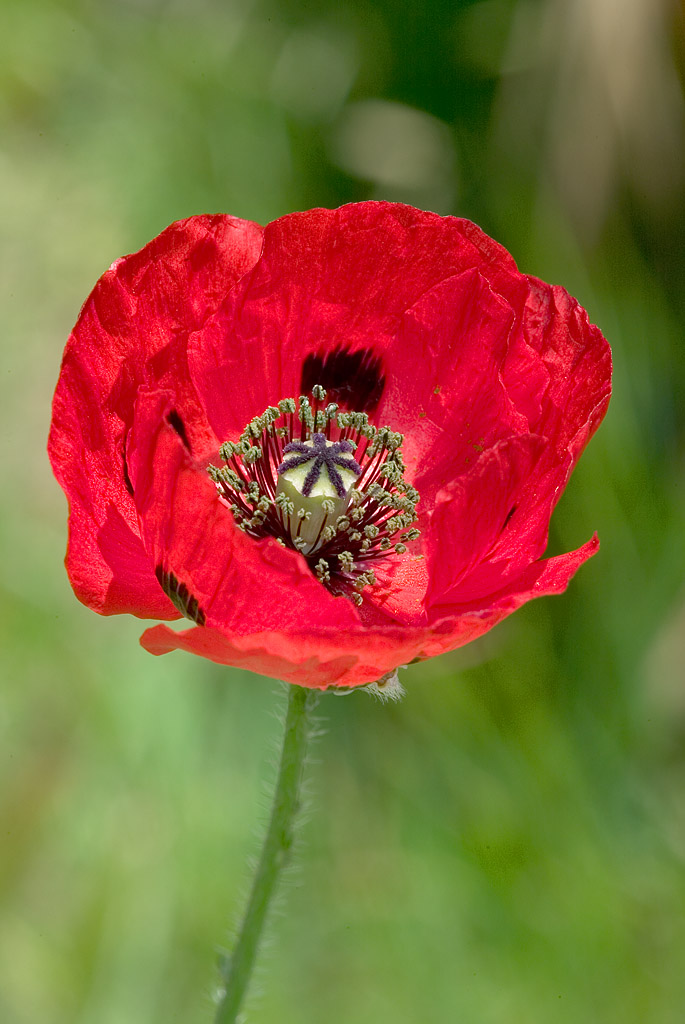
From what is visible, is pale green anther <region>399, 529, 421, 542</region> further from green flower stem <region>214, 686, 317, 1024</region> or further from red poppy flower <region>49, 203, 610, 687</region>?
green flower stem <region>214, 686, 317, 1024</region>

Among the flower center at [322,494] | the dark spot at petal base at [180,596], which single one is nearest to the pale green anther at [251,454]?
the flower center at [322,494]

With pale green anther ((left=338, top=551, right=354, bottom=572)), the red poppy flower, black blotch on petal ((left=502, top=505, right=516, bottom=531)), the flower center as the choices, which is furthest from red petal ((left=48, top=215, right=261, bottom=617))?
black blotch on petal ((left=502, top=505, right=516, bottom=531))

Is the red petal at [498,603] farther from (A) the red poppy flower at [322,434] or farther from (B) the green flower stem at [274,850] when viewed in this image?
(B) the green flower stem at [274,850]

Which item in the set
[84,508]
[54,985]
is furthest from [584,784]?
[84,508]

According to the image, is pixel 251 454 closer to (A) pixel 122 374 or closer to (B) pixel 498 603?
(A) pixel 122 374

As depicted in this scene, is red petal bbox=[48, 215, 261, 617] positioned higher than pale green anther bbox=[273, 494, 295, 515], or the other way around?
red petal bbox=[48, 215, 261, 617]

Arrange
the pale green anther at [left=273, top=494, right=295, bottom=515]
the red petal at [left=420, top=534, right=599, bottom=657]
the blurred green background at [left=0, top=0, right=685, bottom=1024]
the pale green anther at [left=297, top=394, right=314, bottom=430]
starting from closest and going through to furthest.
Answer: the red petal at [left=420, top=534, right=599, bottom=657] → the pale green anther at [left=273, top=494, right=295, bottom=515] → the pale green anther at [left=297, top=394, right=314, bottom=430] → the blurred green background at [left=0, top=0, right=685, bottom=1024]

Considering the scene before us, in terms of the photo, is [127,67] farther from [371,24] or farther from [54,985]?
[54,985]
